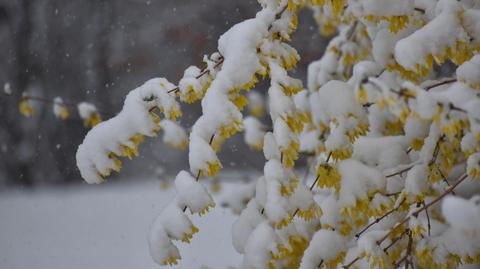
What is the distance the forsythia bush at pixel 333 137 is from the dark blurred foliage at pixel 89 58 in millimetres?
7574

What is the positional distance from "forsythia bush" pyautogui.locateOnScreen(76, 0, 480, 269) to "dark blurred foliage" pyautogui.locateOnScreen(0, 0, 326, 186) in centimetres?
757

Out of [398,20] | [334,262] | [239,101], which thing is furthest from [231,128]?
[334,262]

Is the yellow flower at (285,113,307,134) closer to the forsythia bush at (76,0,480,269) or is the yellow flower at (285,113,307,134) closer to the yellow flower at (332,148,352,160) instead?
the forsythia bush at (76,0,480,269)

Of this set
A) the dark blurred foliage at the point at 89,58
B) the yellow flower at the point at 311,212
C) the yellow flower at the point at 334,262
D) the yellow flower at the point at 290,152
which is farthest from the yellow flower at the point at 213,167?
the dark blurred foliage at the point at 89,58

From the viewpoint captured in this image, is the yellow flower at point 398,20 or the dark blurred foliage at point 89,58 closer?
the yellow flower at point 398,20

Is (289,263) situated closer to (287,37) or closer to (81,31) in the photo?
(287,37)

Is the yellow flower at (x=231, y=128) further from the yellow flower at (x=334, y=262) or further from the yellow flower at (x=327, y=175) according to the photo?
the yellow flower at (x=334, y=262)

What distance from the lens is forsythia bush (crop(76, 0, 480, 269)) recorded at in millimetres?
1627

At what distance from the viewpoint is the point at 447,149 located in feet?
6.35

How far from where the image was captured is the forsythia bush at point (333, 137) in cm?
163

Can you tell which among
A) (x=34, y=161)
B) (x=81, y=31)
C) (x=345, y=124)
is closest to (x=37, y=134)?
(x=34, y=161)

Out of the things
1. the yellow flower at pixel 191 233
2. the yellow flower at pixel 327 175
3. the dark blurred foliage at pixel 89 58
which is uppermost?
the dark blurred foliage at pixel 89 58

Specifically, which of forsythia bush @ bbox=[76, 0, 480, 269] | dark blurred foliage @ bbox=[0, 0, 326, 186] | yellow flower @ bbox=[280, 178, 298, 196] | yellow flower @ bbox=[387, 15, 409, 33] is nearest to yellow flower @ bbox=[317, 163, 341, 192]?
forsythia bush @ bbox=[76, 0, 480, 269]

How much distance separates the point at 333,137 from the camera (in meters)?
1.80
